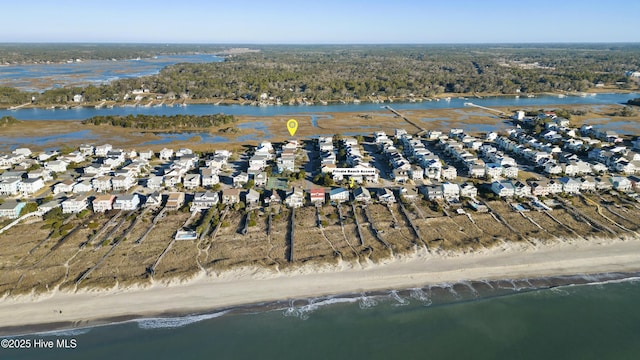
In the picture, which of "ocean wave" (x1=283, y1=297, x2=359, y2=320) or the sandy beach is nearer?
the sandy beach

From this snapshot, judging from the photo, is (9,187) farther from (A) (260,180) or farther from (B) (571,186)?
(B) (571,186)

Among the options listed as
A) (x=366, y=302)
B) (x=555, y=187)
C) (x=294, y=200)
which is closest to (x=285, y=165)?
(x=294, y=200)

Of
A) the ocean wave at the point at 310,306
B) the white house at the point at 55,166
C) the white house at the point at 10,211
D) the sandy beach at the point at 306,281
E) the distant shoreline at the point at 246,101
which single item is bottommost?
the ocean wave at the point at 310,306

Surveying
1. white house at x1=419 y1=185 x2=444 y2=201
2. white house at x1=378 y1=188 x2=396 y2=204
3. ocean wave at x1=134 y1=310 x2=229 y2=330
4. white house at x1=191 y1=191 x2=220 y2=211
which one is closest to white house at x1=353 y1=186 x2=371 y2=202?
white house at x1=378 y1=188 x2=396 y2=204

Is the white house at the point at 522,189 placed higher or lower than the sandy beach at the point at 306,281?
higher

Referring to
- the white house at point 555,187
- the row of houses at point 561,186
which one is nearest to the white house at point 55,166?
the row of houses at point 561,186

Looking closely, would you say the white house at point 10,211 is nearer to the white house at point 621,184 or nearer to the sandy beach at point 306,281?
the sandy beach at point 306,281

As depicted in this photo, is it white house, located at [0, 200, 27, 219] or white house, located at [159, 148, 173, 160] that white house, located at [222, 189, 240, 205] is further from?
white house, located at [159, 148, 173, 160]
